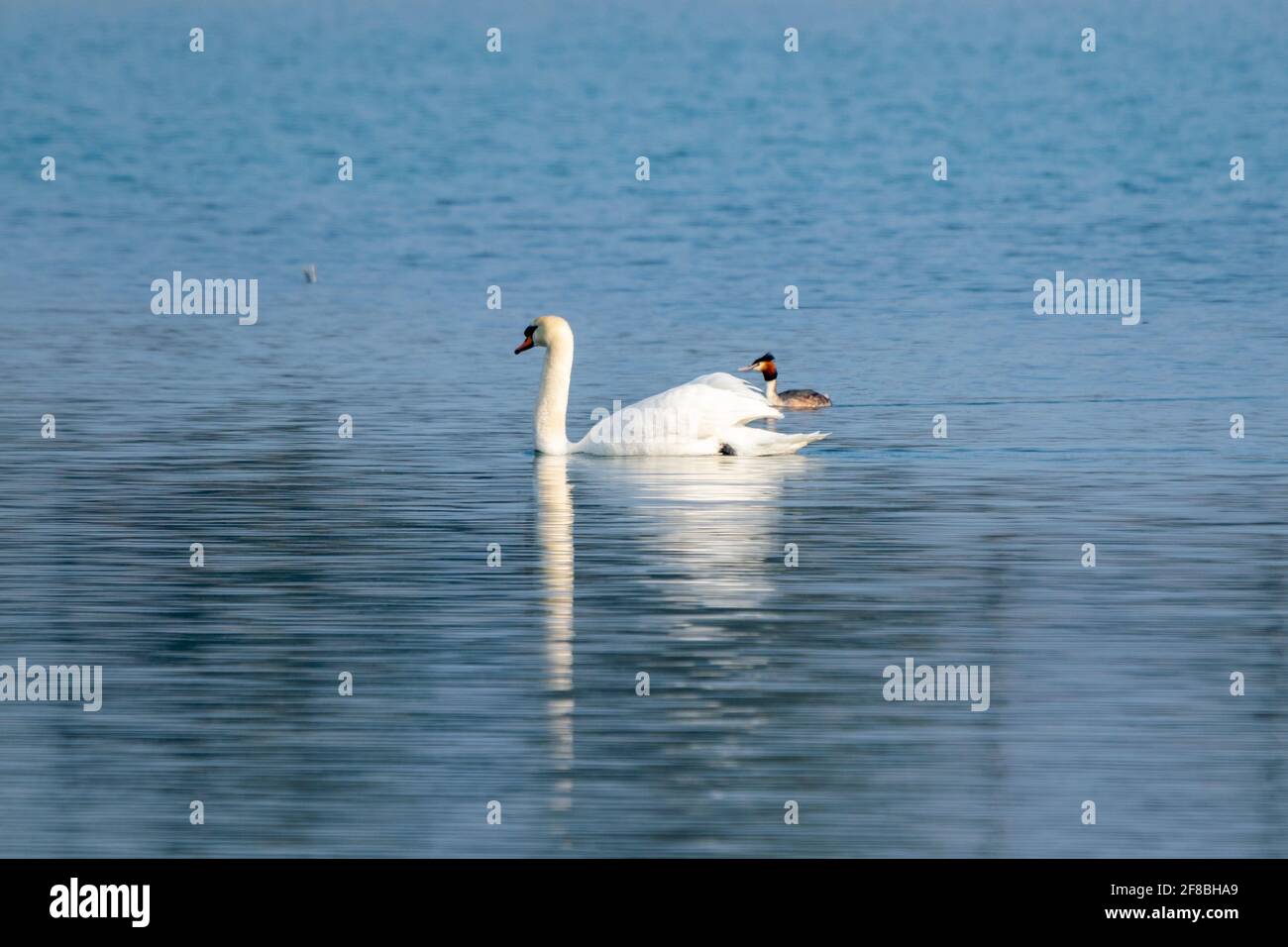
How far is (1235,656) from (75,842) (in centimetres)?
561

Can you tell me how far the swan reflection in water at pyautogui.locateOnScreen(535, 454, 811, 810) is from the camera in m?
13.4

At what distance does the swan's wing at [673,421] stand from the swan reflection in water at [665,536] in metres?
0.15

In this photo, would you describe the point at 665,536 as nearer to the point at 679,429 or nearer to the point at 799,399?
the point at 679,429

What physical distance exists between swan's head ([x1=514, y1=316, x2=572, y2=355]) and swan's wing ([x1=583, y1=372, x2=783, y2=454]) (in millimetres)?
1464

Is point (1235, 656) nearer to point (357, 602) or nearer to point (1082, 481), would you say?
point (357, 602)

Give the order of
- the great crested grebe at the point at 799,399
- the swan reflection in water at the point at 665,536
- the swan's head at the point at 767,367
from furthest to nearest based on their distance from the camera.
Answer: the swan's head at the point at 767,367, the great crested grebe at the point at 799,399, the swan reflection in water at the point at 665,536

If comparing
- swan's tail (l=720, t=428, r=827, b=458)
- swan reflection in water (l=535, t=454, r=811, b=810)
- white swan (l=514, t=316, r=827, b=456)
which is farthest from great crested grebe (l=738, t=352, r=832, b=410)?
swan reflection in water (l=535, t=454, r=811, b=810)

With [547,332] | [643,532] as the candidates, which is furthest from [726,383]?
[643,532]

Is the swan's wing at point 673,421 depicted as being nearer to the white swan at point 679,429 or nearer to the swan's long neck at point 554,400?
the white swan at point 679,429

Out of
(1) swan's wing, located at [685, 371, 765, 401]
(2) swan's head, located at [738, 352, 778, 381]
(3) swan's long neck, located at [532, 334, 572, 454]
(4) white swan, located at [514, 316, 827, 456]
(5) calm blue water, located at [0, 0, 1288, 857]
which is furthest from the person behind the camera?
(2) swan's head, located at [738, 352, 778, 381]

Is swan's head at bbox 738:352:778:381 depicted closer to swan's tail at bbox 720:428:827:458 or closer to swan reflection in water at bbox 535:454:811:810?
swan's tail at bbox 720:428:827:458

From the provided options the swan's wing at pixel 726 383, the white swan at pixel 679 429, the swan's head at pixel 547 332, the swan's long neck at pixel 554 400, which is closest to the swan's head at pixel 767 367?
the swan's head at pixel 547 332

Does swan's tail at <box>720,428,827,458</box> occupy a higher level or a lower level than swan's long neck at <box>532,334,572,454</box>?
lower

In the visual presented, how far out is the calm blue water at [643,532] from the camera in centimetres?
1070
